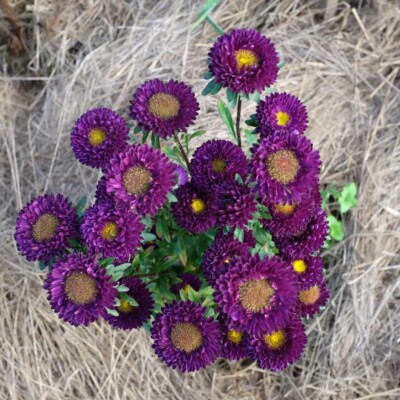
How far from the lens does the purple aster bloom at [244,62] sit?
1.51 m

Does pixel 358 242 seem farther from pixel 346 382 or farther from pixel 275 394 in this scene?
pixel 275 394

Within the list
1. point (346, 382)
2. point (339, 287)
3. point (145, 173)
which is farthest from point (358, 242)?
point (145, 173)

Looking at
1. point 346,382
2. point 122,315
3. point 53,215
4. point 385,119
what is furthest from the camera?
point 385,119

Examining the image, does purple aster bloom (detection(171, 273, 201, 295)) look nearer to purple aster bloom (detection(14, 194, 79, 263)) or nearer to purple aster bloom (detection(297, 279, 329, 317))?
purple aster bloom (detection(297, 279, 329, 317))

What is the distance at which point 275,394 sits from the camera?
2.45 meters

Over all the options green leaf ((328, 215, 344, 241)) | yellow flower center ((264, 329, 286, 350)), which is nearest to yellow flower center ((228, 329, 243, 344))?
yellow flower center ((264, 329, 286, 350))

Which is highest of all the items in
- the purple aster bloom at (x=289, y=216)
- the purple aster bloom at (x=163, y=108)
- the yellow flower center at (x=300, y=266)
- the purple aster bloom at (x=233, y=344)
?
the purple aster bloom at (x=163, y=108)

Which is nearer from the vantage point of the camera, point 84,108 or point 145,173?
point 145,173

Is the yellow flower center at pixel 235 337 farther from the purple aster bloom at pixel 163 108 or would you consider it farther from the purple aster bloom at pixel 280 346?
the purple aster bloom at pixel 163 108

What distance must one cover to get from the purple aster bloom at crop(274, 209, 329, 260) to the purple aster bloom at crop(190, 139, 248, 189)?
0.80 feet

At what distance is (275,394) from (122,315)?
108cm

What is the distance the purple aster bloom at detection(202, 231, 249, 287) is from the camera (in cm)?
148

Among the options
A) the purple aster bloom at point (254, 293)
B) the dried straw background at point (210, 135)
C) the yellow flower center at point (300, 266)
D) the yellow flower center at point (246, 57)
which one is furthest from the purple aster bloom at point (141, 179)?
the dried straw background at point (210, 135)

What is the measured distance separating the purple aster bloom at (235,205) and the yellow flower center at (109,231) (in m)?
0.28
